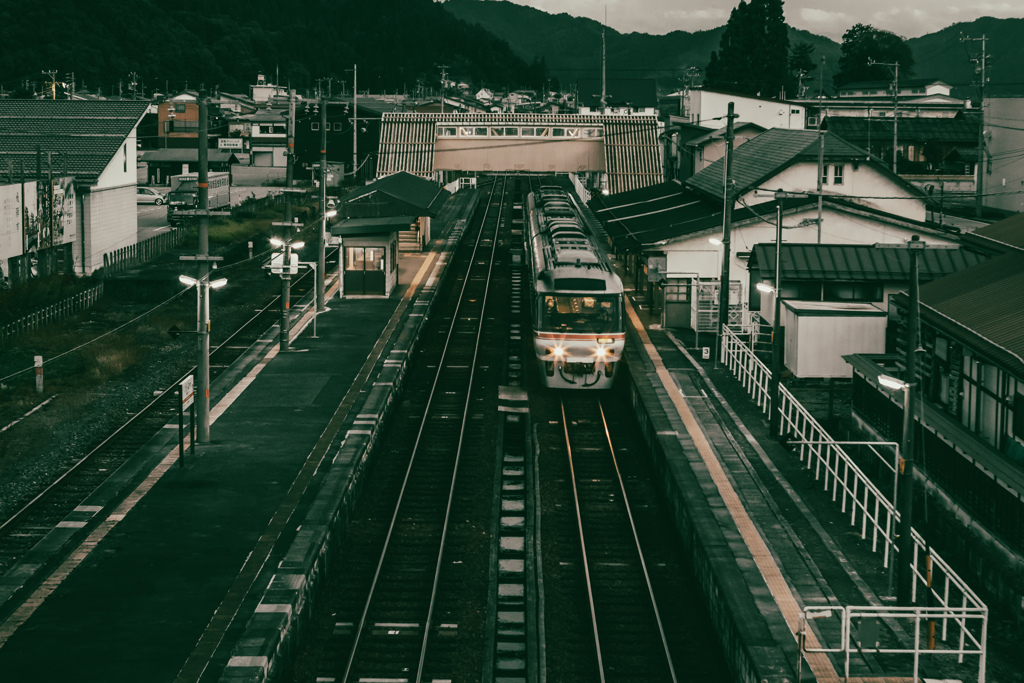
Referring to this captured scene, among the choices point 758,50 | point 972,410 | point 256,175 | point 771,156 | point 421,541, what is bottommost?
point 421,541

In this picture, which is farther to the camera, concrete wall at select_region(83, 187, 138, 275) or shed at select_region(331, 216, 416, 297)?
concrete wall at select_region(83, 187, 138, 275)

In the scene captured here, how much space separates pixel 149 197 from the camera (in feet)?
225

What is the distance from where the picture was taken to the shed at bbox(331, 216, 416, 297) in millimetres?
36469

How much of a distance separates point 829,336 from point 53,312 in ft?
73.3

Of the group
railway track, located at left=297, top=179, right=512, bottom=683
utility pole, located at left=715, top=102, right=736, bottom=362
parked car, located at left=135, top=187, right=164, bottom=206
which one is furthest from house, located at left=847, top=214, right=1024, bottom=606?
parked car, located at left=135, top=187, right=164, bottom=206

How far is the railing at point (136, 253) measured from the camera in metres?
41.0

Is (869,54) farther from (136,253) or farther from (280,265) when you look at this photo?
(280,265)

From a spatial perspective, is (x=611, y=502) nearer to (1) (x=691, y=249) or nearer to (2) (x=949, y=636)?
(2) (x=949, y=636)

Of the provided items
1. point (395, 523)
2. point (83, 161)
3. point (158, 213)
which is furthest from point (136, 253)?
point (395, 523)

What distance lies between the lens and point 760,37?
322 ft

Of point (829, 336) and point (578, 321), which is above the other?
point (578, 321)

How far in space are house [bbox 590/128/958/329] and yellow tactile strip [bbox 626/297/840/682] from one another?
7.02 metres

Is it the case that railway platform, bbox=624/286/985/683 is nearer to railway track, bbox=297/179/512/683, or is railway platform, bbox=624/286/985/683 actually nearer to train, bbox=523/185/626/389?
train, bbox=523/185/626/389

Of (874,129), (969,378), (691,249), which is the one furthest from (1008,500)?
(874,129)
